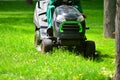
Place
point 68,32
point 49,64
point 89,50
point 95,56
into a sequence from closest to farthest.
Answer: point 49,64
point 68,32
point 89,50
point 95,56

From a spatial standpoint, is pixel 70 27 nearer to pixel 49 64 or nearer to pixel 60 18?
pixel 60 18

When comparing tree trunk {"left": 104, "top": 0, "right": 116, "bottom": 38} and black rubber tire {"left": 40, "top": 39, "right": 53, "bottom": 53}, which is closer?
black rubber tire {"left": 40, "top": 39, "right": 53, "bottom": 53}

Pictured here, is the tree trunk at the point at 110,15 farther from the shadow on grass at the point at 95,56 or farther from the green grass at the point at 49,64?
the shadow on grass at the point at 95,56

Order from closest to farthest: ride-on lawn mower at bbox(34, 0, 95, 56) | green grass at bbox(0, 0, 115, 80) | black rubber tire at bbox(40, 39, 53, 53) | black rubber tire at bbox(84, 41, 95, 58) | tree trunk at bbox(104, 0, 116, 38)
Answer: green grass at bbox(0, 0, 115, 80)
ride-on lawn mower at bbox(34, 0, 95, 56)
black rubber tire at bbox(40, 39, 53, 53)
black rubber tire at bbox(84, 41, 95, 58)
tree trunk at bbox(104, 0, 116, 38)

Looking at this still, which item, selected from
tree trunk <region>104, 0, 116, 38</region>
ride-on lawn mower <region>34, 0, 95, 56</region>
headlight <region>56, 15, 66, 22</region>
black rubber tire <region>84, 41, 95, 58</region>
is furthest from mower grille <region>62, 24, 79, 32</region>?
tree trunk <region>104, 0, 116, 38</region>

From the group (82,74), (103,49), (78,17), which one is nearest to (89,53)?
(78,17)

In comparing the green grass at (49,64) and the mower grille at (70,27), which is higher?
the mower grille at (70,27)

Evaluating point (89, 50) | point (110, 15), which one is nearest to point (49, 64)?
point (89, 50)

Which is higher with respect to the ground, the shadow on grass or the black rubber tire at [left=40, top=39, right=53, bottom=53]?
the black rubber tire at [left=40, top=39, right=53, bottom=53]

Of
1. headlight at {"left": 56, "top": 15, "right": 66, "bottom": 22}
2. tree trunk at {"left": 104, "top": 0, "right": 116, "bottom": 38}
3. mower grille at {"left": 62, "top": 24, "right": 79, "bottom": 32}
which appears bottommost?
tree trunk at {"left": 104, "top": 0, "right": 116, "bottom": 38}

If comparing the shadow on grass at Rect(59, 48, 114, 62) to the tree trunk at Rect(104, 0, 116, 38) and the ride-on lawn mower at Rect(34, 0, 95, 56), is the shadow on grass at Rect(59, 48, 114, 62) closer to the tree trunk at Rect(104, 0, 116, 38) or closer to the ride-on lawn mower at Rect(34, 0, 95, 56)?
the ride-on lawn mower at Rect(34, 0, 95, 56)

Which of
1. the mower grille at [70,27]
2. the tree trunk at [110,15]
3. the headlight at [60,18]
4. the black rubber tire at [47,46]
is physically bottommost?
the tree trunk at [110,15]

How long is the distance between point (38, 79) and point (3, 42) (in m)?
5.32

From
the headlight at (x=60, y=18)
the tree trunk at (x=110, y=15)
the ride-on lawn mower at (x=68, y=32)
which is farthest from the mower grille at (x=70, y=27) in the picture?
the tree trunk at (x=110, y=15)
